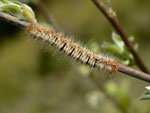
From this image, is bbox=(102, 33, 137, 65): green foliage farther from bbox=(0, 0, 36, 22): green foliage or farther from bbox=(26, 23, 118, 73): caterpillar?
bbox=(0, 0, 36, 22): green foliage

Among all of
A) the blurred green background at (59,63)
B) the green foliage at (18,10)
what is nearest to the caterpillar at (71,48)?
the green foliage at (18,10)

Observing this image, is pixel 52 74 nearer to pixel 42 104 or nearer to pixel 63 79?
pixel 63 79

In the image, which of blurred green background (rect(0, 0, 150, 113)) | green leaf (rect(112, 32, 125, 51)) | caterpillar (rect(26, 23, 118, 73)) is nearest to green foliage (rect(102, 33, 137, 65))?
green leaf (rect(112, 32, 125, 51))

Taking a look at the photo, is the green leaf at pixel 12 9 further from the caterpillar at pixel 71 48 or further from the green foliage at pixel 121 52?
the green foliage at pixel 121 52

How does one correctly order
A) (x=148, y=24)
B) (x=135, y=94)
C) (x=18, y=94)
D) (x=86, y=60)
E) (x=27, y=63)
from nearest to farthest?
(x=86, y=60) < (x=135, y=94) < (x=148, y=24) < (x=18, y=94) < (x=27, y=63)

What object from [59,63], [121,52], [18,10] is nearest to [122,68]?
[121,52]

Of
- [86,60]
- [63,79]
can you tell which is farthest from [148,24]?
[86,60]

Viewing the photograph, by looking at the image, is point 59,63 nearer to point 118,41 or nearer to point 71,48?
point 118,41

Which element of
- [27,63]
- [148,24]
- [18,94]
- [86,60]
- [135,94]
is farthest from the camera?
[27,63]
